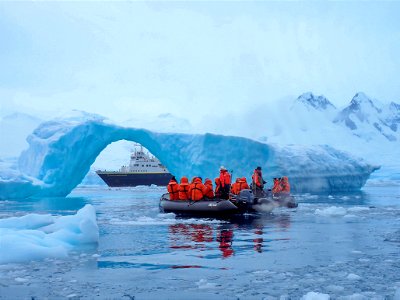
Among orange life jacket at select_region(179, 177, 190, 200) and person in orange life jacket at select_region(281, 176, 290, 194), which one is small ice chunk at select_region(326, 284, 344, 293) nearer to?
orange life jacket at select_region(179, 177, 190, 200)

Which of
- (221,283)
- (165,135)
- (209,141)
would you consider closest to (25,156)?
(165,135)

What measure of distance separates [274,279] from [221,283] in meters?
0.65

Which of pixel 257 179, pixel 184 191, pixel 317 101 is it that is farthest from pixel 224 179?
pixel 317 101

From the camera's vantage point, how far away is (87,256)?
7.74m

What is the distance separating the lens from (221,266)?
688 centimetres

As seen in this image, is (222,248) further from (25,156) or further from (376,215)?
(25,156)

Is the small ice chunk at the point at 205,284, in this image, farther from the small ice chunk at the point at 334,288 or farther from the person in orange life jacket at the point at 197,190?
the person in orange life jacket at the point at 197,190

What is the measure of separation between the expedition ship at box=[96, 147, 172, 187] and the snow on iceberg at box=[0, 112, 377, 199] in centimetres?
2519

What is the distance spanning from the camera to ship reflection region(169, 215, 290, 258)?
28.1ft

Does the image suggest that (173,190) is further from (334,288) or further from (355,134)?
(355,134)

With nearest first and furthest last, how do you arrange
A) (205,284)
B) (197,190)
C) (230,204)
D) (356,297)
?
(356,297)
(205,284)
(230,204)
(197,190)

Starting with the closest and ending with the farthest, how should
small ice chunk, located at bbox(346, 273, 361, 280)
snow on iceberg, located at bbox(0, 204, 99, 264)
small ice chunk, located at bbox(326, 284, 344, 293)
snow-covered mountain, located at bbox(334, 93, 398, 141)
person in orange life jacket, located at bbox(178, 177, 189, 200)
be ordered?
1. small ice chunk, located at bbox(326, 284, 344, 293)
2. small ice chunk, located at bbox(346, 273, 361, 280)
3. snow on iceberg, located at bbox(0, 204, 99, 264)
4. person in orange life jacket, located at bbox(178, 177, 189, 200)
5. snow-covered mountain, located at bbox(334, 93, 398, 141)

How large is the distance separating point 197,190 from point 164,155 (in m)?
16.8

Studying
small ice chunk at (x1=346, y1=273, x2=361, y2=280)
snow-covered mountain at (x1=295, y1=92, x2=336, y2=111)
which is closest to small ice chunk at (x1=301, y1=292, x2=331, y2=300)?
small ice chunk at (x1=346, y1=273, x2=361, y2=280)
